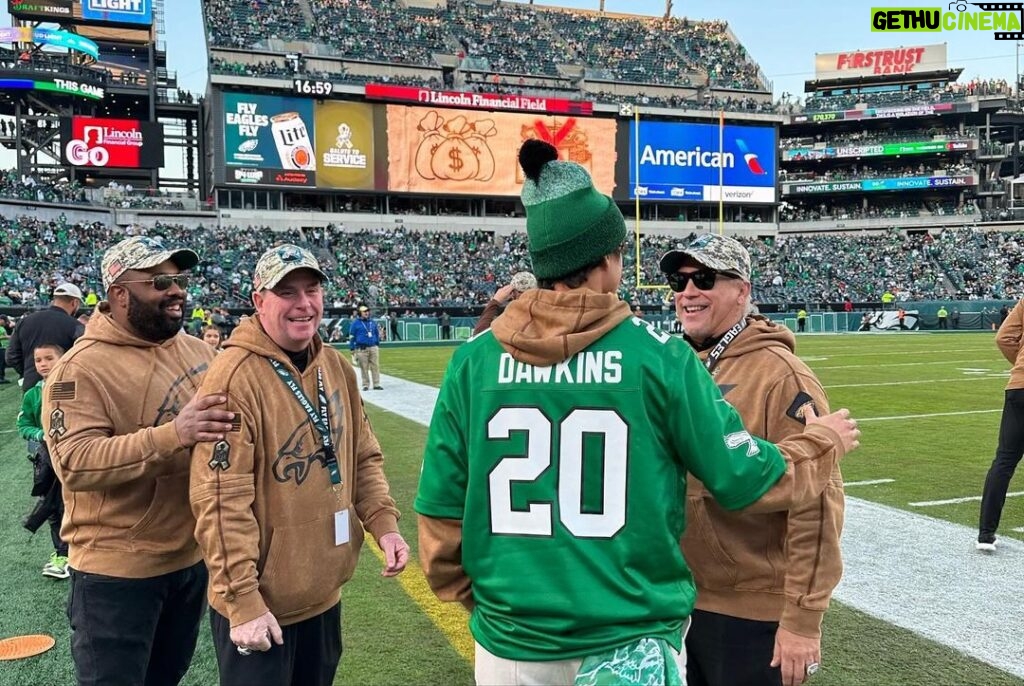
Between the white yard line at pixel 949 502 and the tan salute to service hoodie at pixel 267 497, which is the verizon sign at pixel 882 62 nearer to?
the white yard line at pixel 949 502

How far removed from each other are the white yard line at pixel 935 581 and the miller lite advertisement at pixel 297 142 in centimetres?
4006

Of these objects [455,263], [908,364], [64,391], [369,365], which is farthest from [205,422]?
[455,263]

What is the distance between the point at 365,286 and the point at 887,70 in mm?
54543

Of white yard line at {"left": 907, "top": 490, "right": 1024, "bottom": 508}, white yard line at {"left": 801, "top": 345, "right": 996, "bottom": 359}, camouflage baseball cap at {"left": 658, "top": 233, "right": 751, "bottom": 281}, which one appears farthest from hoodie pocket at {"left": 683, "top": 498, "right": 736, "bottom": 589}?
white yard line at {"left": 801, "top": 345, "right": 996, "bottom": 359}

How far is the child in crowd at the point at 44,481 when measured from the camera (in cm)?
489

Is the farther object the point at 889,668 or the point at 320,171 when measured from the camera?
the point at 320,171

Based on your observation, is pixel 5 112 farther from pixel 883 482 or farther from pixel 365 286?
pixel 883 482

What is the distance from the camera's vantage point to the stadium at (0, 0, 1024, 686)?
35.3 meters

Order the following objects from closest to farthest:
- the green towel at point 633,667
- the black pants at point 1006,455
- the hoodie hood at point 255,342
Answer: the green towel at point 633,667
the hoodie hood at point 255,342
the black pants at point 1006,455

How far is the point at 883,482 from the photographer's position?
7.52 meters

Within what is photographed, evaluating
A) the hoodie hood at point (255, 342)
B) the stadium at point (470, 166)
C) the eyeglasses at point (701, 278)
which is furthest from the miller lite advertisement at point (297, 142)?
the eyeglasses at point (701, 278)

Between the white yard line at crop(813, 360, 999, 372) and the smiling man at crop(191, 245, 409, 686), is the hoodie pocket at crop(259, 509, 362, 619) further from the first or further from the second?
the white yard line at crop(813, 360, 999, 372)

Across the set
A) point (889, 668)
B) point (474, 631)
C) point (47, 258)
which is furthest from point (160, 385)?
point (47, 258)

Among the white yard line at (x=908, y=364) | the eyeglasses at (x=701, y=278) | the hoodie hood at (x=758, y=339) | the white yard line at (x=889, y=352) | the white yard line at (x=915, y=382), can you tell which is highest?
the eyeglasses at (x=701, y=278)
